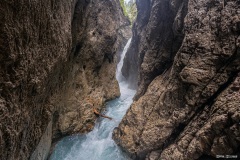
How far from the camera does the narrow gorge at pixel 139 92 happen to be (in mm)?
3715

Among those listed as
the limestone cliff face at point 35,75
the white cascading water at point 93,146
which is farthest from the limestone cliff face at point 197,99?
the limestone cliff face at point 35,75

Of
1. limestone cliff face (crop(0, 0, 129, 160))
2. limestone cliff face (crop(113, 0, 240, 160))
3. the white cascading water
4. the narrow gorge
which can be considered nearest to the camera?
limestone cliff face (crop(0, 0, 129, 160))

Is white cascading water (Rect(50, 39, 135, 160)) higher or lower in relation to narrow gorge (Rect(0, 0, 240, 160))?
lower

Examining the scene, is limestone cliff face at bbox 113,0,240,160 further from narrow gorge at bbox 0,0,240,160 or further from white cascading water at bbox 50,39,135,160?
white cascading water at bbox 50,39,135,160

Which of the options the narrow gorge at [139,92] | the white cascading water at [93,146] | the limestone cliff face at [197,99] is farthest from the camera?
the white cascading water at [93,146]

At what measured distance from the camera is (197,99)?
19.7 ft

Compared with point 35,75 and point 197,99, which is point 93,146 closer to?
point 197,99

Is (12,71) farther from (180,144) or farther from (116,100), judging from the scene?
(116,100)

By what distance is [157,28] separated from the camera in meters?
10.9

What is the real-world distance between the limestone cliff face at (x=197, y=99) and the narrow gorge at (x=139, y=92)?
0.03 meters

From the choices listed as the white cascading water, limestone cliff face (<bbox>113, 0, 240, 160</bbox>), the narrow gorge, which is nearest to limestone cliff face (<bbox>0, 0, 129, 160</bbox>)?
the narrow gorge

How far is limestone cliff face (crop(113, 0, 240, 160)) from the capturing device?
500cm

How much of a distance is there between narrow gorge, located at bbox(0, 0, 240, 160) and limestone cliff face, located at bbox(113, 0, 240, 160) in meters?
0.03

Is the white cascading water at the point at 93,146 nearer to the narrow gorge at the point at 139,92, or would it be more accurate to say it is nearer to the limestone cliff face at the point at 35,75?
the narrow gorge at the point at 139,92
